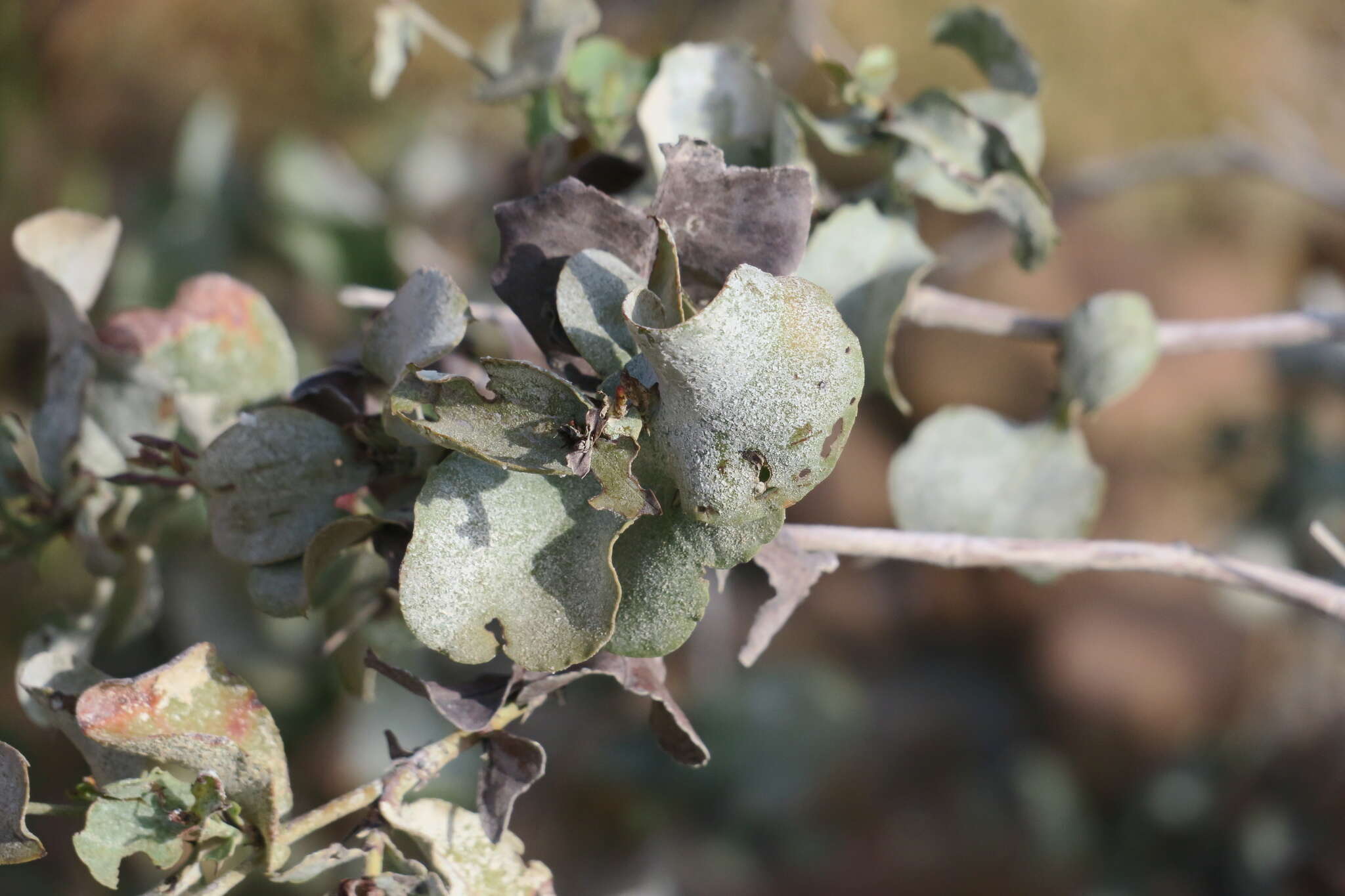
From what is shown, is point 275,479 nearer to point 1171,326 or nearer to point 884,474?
point 1171,326

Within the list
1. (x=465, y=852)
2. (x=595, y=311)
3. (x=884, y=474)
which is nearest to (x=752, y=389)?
(x=595, y=311)

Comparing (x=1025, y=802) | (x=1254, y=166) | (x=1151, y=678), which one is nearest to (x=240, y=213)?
(x=1254, y=166)

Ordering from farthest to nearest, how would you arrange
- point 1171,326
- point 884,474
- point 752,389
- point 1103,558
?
point 884,474 → point 1171,326 → point 1103,558 → point 752,389

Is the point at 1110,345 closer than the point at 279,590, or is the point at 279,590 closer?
the point at 279,590

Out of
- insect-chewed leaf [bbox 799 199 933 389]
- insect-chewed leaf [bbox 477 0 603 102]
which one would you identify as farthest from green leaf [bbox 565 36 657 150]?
insect-chewed leaf [bbox 799 199 933 389]

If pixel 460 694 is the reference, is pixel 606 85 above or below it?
above

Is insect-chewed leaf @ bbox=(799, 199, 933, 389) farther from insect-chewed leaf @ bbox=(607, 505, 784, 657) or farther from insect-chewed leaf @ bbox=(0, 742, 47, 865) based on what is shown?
insect-chewed leaf @ bbox=(0, 742, 47, 865)
